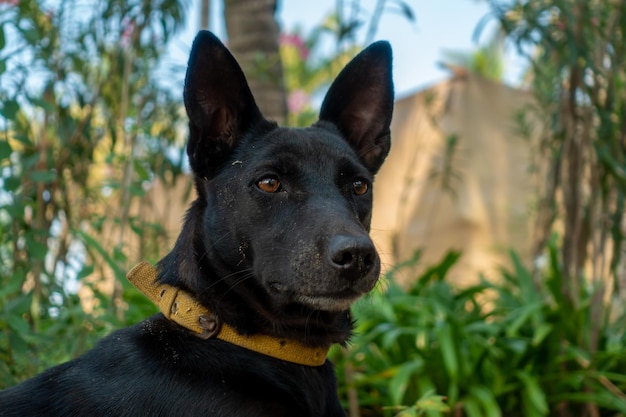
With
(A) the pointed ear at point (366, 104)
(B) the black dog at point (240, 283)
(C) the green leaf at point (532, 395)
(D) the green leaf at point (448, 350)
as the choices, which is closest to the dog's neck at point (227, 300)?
(B) the black dog at point (240, 283)

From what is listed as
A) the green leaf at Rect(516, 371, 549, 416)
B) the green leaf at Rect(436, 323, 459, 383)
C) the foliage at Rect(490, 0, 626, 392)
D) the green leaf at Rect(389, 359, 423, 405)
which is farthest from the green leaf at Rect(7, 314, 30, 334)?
the foliage at Rect(490, 0, 626, 392)

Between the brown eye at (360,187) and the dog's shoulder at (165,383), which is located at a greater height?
the brown eye at (360,187)

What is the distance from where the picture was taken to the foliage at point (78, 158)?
3.92m

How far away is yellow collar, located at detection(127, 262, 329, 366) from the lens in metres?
2.45

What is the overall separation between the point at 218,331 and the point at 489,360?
2.22 metres

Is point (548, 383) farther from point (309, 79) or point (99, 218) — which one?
point (309, 79)

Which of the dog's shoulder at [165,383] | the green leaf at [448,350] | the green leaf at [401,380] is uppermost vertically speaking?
the dog's shoulder at [165,383]

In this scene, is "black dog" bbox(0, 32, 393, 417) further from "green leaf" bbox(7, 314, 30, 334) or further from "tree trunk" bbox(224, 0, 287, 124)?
"tree trunk" bbox(224, 0, 287, 124)

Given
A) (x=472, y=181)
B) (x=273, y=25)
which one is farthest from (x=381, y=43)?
(x=472, y=181)

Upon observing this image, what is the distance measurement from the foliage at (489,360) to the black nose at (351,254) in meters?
1.63

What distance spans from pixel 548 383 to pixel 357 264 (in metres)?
2.36

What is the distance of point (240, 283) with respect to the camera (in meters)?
2.55

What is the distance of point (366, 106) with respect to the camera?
9.97ft

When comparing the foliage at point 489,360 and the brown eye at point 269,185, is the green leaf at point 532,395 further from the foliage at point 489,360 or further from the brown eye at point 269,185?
the brown eye at point 269,185
